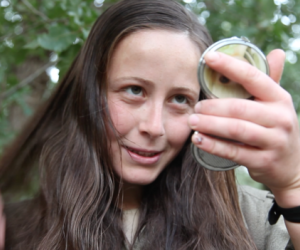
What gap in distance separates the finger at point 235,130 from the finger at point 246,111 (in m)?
0.02

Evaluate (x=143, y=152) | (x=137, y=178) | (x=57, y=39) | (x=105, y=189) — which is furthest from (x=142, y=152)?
(x=57, y=39)

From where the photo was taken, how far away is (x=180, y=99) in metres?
1.39

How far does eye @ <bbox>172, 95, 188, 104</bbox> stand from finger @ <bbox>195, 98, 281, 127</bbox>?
21.6 inches

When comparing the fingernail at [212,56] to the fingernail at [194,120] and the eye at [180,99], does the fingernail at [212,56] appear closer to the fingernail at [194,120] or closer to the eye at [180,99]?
the fingernail at [194,120]

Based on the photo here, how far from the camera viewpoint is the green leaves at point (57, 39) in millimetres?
1804

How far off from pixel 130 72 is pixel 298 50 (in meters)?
2.05

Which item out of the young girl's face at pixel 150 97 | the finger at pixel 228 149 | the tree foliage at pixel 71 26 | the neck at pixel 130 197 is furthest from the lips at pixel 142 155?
the tree foliage at pixel 71 26

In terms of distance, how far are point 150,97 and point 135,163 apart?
0.99 feet

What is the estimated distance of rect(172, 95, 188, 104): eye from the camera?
1.37 metres

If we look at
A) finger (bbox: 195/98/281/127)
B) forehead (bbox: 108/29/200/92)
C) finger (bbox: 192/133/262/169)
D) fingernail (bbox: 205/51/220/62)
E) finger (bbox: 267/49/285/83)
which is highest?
fingernail (bbox: 205/51/220/62)

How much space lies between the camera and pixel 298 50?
9.09 ft

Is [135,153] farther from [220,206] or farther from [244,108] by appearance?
[244,108]

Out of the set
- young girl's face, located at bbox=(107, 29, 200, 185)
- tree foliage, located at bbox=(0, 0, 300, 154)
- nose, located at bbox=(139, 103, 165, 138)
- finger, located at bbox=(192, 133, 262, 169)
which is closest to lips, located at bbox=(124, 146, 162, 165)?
young girl's face, located at bbox=(107, 29, 200, 185)

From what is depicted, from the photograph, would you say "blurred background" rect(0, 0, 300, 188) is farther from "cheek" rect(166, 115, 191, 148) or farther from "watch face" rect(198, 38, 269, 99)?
"watch face" rect(198, 38, 269, 99)
